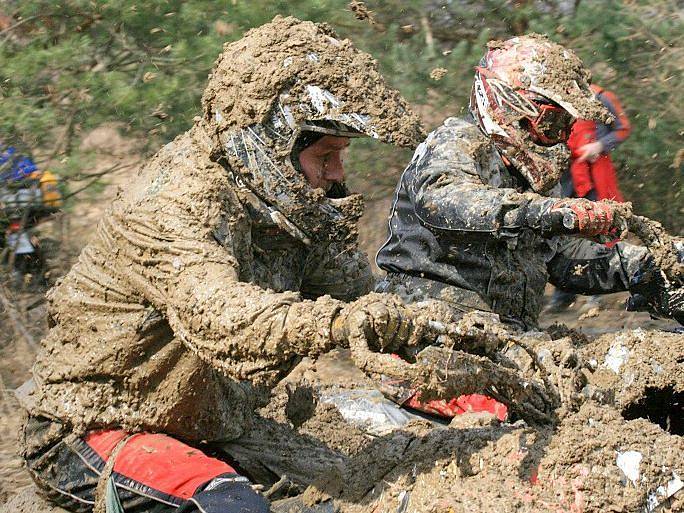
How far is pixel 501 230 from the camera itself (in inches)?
185

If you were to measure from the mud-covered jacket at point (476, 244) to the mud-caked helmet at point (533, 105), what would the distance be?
0.12 meters

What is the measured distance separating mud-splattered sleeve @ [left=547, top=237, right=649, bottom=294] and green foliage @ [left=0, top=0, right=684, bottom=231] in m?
2.97

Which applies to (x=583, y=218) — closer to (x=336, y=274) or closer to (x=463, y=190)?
(x=463, y=190)

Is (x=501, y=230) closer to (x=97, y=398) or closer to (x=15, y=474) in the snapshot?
(x=97, y=398)

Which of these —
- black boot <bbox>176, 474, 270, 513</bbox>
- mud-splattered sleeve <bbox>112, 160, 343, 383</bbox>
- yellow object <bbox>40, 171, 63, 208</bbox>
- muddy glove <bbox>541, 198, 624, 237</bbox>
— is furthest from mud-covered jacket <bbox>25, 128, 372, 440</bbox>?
yellow object <bbox>40, 171, 63, 208</bbox>

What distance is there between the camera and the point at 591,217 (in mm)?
4359

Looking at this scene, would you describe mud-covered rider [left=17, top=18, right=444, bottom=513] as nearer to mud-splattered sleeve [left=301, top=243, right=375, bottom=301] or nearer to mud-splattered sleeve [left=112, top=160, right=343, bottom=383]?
mud-splattered sleeve [left=112, top=160, right=343, bottom=383]

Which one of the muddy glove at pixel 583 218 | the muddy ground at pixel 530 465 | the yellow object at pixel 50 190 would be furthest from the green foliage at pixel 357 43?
the muddy ground at pixel 530 465

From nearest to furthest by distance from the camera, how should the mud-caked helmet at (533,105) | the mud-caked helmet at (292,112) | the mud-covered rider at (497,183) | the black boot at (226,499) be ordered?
the black boot at (226,499)
the mud-caked helmet at (292,112)
the mud-covered rider at (497,183)
the mud-caked helmet at (533,105)

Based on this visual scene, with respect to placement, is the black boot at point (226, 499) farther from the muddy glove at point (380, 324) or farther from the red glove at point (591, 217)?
the red glove at point (591, 217)

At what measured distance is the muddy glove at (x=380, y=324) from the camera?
284 cm

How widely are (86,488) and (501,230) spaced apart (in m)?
2.18

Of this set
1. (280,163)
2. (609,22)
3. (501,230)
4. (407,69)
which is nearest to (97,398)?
(280,163)

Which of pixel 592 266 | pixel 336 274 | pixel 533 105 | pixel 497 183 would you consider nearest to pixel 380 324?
pixel 336 274
